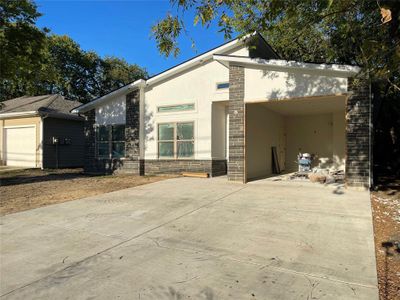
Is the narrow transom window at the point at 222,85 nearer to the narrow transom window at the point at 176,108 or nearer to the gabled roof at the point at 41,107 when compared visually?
the narrow transom window at the point at 176,108

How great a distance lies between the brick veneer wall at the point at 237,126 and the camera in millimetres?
11039

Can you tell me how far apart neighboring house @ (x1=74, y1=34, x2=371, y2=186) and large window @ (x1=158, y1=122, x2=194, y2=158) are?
4cm

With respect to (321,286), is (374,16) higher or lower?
higher

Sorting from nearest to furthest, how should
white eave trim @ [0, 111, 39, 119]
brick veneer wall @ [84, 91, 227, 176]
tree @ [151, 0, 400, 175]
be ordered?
tree @ [151, 0, 400, 175]
brick veneer wall @ [84, 91, 227, 176]
white eave trim @ [0, 111, 39, 119]

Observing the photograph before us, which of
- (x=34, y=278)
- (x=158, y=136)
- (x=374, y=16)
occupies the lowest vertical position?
(x=34, y=278)

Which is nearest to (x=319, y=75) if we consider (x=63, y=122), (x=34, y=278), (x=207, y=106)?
(x=207, y=106)

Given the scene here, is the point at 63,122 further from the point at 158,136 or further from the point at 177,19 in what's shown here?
the point at 177,19

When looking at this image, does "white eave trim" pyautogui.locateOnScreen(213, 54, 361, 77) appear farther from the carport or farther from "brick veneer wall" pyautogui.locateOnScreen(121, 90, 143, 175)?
"brick veneer wall" pyautogui.locateOnScreen(121, 90, 143, 175)

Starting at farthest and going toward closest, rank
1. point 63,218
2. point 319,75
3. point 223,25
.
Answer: point 319,75
point 63,218
point 223,25

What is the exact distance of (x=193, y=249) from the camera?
15.5 feet

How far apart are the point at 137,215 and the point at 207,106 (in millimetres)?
6931

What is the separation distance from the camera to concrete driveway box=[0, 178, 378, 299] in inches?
137

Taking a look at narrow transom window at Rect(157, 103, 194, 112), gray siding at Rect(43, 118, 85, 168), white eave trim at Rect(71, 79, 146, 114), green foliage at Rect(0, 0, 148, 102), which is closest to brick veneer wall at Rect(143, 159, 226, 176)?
narrow transom window at Rect(157, 103, 194, 112)

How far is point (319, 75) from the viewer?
980 centimetres
